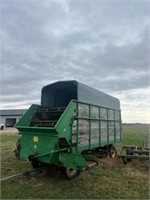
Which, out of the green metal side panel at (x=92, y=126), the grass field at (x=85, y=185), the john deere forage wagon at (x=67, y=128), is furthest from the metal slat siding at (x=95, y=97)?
the grass field at (x=85, y=185)

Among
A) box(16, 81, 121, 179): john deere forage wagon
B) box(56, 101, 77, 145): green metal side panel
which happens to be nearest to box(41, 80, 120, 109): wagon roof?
box(16, 81, 121, 179): john deere forage wagon

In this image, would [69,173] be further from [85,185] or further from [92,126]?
[92,126]

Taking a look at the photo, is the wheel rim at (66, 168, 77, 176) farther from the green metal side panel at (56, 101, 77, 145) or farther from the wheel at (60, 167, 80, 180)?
the green metal side panel at (56, 101, 77, 145)

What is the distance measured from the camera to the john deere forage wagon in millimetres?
5723

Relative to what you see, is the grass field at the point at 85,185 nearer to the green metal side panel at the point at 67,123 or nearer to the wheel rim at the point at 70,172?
the wheel rim at the point at 70,172

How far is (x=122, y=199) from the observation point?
4.84 m

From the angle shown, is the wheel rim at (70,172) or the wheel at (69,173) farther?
the wheel rim at (70,172)

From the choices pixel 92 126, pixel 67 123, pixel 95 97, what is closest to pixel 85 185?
pixel 67 123

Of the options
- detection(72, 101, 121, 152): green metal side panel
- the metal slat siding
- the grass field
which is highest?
the metal slat siding

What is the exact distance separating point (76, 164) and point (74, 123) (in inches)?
43.7

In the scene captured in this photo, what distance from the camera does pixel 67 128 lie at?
587 cm

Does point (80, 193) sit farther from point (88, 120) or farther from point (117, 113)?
point (117, 113)

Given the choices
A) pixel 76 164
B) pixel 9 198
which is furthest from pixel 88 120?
pixel 9 198

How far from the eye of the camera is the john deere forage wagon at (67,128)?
5.72m
